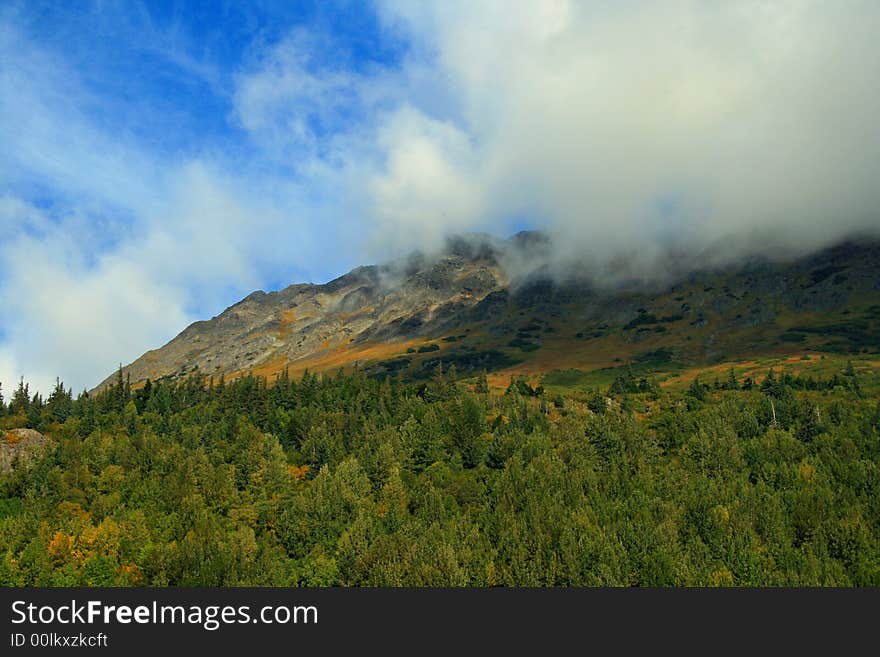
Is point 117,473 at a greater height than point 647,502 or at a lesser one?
greater

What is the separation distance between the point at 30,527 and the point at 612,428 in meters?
139

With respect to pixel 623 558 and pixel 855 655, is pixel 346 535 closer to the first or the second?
pixel 623 558

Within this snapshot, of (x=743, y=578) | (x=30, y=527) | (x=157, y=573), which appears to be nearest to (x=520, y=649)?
(x=743, y=578)

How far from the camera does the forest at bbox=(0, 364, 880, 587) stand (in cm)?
10281

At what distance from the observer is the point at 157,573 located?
353 feet

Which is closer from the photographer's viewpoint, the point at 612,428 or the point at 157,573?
the point at 157,573

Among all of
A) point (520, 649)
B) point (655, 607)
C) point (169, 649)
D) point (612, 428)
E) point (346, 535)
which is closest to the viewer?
point (169, 649)

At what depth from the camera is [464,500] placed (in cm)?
13750

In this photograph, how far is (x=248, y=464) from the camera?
15538cm

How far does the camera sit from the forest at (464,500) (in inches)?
4048

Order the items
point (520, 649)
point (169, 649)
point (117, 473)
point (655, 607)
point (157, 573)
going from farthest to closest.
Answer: point (117, 473)
point (157, 573)
point (655, 607)
point (520, 649)
point (169, 649)

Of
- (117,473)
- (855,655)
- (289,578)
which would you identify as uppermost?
(117,473)

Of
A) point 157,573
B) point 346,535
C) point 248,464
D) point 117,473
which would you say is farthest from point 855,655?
point 117,473

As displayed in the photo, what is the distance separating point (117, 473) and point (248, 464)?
Result: 3081 centimetres
